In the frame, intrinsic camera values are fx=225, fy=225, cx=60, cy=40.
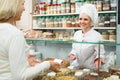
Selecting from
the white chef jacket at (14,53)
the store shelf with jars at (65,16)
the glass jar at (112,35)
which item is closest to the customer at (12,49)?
the white chef jacket at (14,53)

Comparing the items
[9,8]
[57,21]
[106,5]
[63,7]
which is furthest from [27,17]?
[9,8]

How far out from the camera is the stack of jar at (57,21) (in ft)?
13.4

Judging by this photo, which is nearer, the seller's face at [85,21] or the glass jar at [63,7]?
the seller's face at [85,21]

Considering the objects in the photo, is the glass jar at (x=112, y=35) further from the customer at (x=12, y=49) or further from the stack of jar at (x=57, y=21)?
the customer at (x=12, y=49)

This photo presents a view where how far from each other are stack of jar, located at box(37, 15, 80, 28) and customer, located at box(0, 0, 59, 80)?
279 cm

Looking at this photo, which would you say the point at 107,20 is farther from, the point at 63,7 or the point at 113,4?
the point at 63,7

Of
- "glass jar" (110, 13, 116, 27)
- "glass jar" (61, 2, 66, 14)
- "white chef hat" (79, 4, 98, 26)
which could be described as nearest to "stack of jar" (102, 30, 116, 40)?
"glass jar" (110, 13, 116, 27)

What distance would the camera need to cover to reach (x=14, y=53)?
46.4 inches

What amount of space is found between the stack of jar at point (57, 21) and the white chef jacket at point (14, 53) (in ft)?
9.27

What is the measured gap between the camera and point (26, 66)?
47.8 inches

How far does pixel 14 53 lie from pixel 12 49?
2 centimetres

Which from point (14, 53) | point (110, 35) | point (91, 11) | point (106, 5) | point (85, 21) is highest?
point (106, 5)

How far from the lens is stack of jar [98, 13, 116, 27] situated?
3630 mm

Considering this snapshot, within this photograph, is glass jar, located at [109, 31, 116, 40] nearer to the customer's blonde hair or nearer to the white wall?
the white wall
